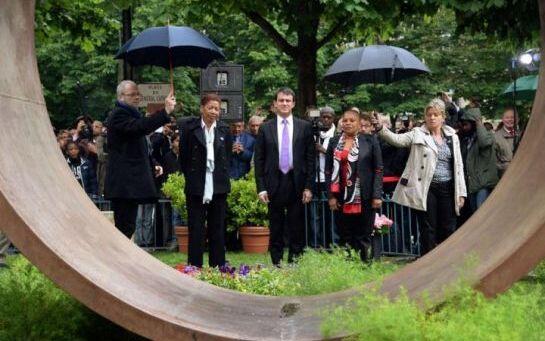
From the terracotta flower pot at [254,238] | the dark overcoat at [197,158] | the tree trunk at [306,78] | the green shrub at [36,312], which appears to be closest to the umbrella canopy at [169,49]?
the tree trunk at [306,78]

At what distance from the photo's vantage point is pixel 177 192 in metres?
12.1

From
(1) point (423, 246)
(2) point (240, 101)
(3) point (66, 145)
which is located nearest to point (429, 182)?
(1) point (423, 246)

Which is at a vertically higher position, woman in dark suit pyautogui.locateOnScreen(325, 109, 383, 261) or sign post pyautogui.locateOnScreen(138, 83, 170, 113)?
sign post pyautogui.locateOnScreen(138, 83, 170, 113)

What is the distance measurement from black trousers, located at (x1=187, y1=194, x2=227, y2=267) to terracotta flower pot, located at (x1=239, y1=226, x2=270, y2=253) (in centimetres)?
330

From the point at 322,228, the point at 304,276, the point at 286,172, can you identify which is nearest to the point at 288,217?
the point at 286,172

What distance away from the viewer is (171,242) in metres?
13.2

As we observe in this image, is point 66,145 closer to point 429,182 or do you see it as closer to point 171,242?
point 171,242

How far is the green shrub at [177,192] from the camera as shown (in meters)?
12.1

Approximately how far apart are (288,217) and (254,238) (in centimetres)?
299

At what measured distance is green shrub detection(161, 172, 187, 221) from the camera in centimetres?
1212

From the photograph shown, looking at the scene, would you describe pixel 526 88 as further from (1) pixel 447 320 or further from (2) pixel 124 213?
(1) pixel 447 320

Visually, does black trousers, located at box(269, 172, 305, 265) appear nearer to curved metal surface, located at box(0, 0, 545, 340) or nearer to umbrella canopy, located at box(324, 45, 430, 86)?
curved metal surface, located at box(0, 0, 545, 340)

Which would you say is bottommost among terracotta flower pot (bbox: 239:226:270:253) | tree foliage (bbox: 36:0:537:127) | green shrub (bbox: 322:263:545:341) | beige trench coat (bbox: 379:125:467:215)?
terracotta flower pot (bbox: 239:226:270:253)

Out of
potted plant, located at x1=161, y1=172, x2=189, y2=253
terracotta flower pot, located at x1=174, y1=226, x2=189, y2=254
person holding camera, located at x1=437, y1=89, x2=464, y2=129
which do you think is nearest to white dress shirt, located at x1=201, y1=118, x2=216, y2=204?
potted plant, located at x1=161, y1=172, x2=189, y2=253
